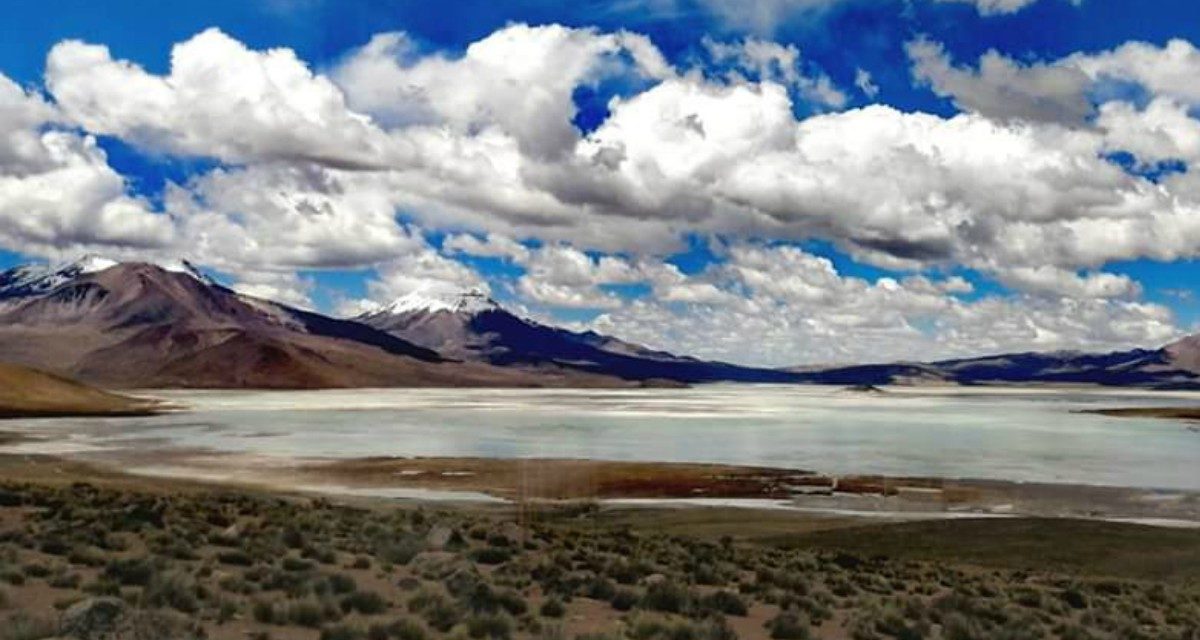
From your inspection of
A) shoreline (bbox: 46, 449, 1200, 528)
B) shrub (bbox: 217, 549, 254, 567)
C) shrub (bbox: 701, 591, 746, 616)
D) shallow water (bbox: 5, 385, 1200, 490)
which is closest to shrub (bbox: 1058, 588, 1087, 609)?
shrub (bbox: 701, 591, 746, 616)

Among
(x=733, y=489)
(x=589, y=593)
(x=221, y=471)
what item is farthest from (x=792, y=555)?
(x=221, y=471)

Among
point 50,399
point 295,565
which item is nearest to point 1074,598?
point 295,565

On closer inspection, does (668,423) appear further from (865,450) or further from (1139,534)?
(1139,534)

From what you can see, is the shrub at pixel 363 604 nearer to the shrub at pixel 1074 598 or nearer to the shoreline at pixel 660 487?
the shrub at pixel 1074 598

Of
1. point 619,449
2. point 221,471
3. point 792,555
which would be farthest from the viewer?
point 619,449

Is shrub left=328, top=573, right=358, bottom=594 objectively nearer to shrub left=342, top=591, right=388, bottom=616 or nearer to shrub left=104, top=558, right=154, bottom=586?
shrub left=342, top=591, right=388, bottom=616

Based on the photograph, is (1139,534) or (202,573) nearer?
(202,573)

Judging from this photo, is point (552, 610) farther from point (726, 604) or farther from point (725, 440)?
point (725, 440)
